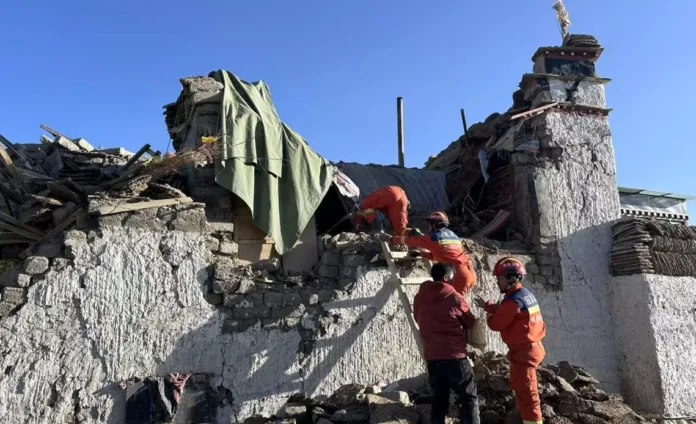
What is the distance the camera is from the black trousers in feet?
16.0

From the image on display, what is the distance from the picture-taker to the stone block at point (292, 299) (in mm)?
6164

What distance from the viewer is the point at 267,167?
21.9ft

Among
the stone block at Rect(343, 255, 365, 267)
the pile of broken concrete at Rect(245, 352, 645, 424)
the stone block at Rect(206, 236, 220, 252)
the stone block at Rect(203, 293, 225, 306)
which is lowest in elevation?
the pile of broken concrete at Rect(245, 352, 645, 424)

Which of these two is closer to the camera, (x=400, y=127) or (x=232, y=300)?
(x=232, y=300)

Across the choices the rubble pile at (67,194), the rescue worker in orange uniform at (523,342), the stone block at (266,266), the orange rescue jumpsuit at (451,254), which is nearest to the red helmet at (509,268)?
the rescue worker in orange uniform at (523,342)

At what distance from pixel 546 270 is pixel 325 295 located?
334 centimetres

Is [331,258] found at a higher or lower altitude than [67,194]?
lower

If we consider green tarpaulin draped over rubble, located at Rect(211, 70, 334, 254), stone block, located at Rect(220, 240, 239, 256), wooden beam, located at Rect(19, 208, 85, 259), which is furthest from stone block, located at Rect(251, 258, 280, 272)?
wooden beam, located at Rect(19, 208, 85, 259)

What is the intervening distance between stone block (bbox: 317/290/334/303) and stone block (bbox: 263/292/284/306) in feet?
1.42

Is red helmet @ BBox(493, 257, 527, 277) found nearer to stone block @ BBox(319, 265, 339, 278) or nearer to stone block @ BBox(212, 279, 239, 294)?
stone block @ BBox(319, 265, 339, 278)

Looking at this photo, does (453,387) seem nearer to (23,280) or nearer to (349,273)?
(349,273)

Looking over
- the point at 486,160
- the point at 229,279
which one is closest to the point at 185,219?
the point at 229,279

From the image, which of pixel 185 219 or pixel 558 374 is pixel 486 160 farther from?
pixel 185 219

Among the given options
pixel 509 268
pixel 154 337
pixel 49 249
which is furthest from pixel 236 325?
pixel 509 268
